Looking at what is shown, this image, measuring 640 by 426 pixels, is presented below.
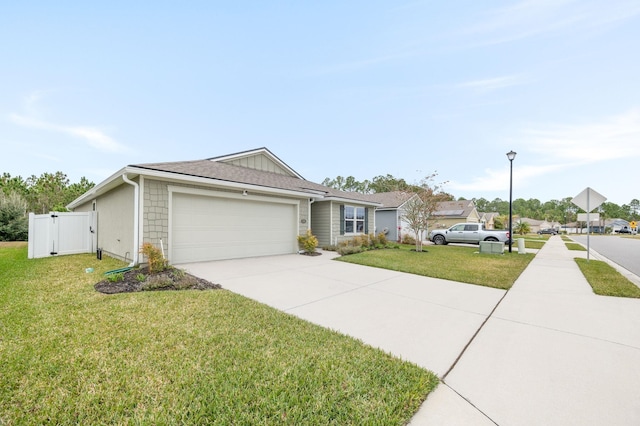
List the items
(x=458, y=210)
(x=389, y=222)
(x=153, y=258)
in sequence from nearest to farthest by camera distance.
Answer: (x=153, y=258) → (x=389, y=222) → (x=458, y=210)

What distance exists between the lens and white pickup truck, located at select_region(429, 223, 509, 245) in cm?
1584

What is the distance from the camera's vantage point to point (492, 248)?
12.0m

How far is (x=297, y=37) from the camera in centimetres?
1113

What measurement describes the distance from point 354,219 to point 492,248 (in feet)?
22.6

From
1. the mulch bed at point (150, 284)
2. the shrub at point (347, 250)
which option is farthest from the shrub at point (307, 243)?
the mulch bed at point (150, 284)

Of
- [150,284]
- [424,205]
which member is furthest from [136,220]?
[424,205]

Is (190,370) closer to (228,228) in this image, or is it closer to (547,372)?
(547,372)

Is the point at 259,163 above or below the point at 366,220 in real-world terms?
above

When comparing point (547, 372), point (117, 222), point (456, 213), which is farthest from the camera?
point (456, 213)

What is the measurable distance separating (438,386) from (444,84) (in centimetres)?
1263

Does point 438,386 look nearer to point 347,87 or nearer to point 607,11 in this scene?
point 607,11

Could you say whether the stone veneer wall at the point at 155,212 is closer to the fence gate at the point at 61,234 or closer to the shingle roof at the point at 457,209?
the fence gate at the point at 61,234

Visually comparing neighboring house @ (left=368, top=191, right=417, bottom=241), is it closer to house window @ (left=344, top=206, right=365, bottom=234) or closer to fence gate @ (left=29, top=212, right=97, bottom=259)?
house window @ (left=344, top=206, right=365, bottom=234)

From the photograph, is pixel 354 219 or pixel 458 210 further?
pixel 458 210
